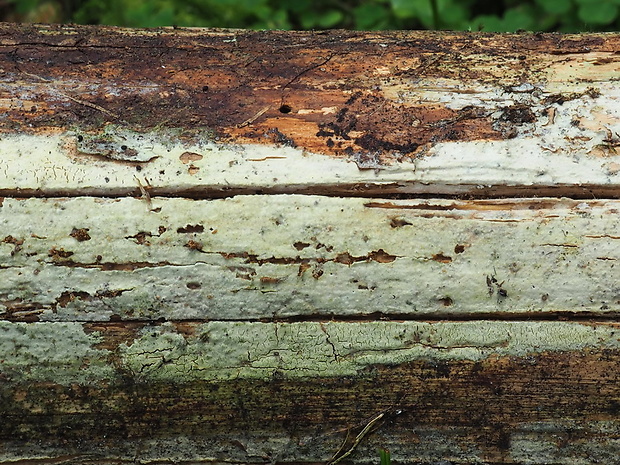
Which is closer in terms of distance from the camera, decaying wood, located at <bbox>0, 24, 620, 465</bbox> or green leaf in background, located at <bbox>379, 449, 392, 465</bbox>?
decaying wood, located at <bbox>0, 24, 620, 465</bbox>

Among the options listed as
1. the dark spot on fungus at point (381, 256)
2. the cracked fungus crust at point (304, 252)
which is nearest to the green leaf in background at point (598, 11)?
the cracked fungus crust at point (304, 252)

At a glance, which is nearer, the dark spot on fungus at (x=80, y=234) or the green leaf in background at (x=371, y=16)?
the dark spot on fungus at (x=80, y=234)

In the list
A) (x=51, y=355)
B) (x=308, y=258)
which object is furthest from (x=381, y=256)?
(x=51, y=355)

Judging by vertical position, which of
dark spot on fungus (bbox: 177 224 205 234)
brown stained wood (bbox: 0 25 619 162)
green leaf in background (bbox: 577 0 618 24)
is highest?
green leaf in background (bbox: 577 0 618 24)

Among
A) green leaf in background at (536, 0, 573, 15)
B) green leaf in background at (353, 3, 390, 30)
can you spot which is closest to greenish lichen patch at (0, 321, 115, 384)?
green leaf in background at (353, 3, 390, 30)

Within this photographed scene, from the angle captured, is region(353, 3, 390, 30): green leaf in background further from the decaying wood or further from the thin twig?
the thin twig

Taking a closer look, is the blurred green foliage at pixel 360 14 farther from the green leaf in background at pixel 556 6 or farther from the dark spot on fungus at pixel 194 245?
the dark spot on fungus at pixel 194 245

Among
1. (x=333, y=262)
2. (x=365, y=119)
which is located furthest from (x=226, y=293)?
(x=365, y=119)
